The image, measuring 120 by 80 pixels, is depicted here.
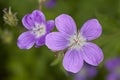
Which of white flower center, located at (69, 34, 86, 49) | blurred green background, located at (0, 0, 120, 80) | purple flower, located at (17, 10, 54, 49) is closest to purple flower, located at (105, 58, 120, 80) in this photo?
blurred green background, located at (0, 0, 120, 80)

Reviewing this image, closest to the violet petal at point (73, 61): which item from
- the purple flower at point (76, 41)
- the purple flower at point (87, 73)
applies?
the purple flower at point (76, 41)

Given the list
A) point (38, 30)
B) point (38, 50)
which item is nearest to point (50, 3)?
point (38, 50)

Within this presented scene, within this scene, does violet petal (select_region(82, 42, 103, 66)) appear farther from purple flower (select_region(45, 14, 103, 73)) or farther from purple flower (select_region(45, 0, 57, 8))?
purple flower (select_region(45, 0, 57, 8))

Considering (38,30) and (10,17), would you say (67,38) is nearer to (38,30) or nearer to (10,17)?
(38,30)

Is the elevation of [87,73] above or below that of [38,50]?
below

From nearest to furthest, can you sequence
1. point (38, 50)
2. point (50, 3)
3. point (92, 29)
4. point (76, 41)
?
point (92, 29) → point (76, 41) → point (50, 3) → point (38, 50)

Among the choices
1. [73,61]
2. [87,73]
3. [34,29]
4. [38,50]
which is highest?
[34,29]

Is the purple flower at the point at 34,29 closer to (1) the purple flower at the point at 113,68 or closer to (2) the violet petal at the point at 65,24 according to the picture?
(2) the violet petal at the point at 65,24
